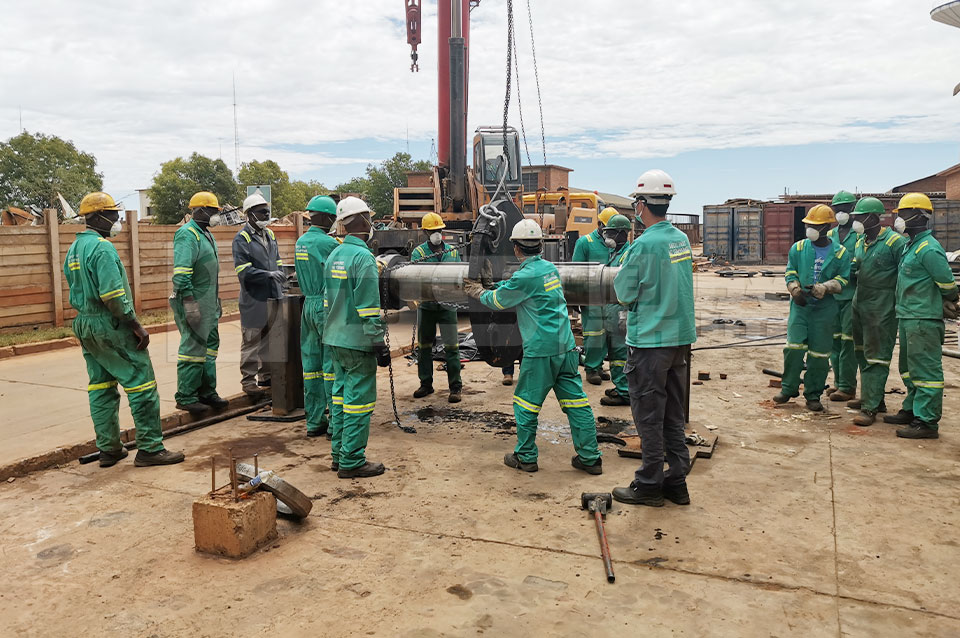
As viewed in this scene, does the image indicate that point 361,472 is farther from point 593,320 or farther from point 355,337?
point 593,320

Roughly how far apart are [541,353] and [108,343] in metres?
2.96

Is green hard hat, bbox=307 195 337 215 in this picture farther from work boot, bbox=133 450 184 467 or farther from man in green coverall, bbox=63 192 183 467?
work boot, bbox=133 450 184 467

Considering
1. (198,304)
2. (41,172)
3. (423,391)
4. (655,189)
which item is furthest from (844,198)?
(41,172)

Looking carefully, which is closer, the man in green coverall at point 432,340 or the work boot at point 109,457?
the work boot at point 109,457

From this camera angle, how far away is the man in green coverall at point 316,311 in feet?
17.5

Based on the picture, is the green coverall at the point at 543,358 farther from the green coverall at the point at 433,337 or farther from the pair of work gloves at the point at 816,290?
the pair of work gloves at the point at 816,290

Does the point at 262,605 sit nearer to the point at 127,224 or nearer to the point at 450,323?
the point at 450,323

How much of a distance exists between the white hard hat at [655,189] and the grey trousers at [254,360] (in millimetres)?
4104

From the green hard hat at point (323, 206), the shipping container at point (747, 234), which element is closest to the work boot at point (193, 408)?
the green hard hat at point (323, 206)

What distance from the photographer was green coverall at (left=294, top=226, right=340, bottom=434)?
539cm

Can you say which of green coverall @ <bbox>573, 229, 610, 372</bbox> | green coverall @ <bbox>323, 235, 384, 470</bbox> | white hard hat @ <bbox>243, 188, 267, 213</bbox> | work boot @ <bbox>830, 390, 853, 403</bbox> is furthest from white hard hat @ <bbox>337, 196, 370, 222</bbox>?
work boot @ <bbox>830, 390, 853, 403</bbox>

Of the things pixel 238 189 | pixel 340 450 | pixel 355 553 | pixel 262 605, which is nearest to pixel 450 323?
pixel 340 450

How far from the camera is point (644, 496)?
412 centimetres

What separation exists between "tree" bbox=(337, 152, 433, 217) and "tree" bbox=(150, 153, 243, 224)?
845 cm
